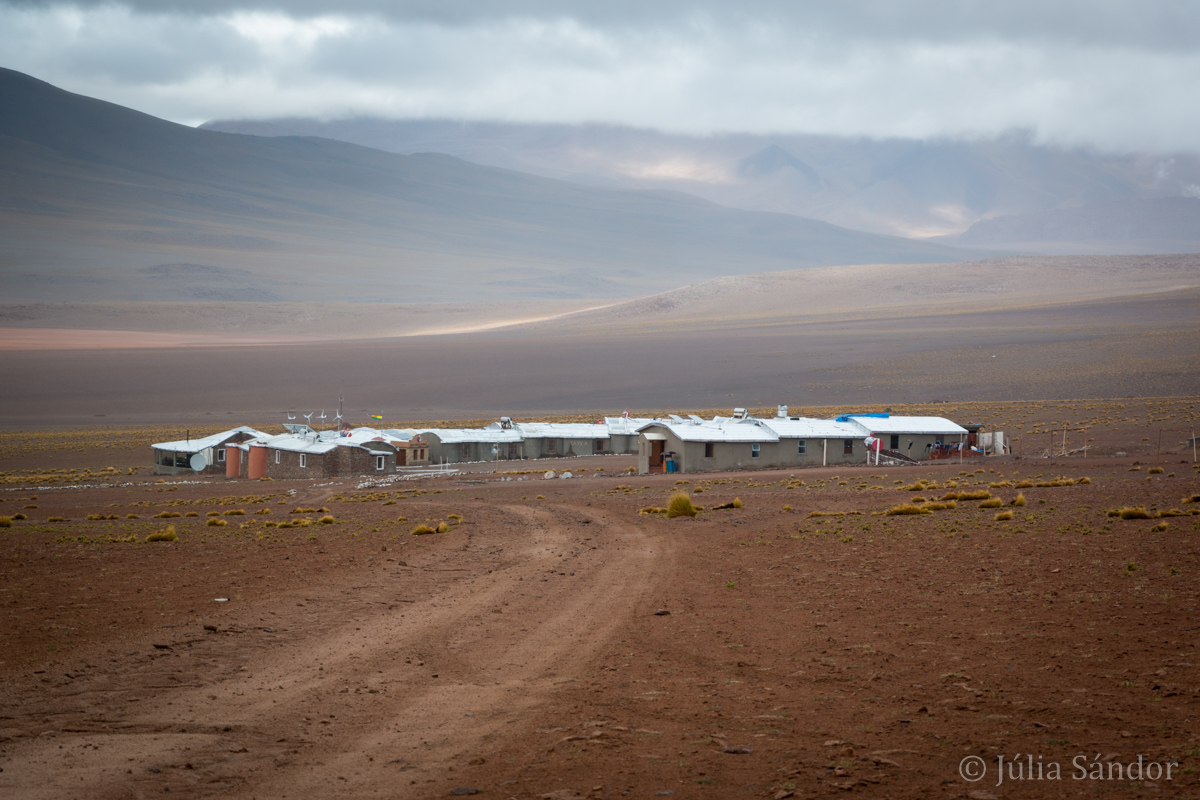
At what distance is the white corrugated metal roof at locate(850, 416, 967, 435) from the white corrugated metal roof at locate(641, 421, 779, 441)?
4.51 m

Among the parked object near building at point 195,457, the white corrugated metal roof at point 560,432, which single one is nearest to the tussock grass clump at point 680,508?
the white corrugated metal roof at point 560,432

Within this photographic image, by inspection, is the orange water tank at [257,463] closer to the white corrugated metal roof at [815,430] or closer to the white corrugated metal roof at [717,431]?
the white corrugated metal roof at [717,431]

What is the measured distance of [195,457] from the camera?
46594 mm

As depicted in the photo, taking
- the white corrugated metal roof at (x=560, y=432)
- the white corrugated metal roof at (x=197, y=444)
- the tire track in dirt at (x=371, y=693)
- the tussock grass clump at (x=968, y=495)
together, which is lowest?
the tire track in dirt at (x=371, y=693)

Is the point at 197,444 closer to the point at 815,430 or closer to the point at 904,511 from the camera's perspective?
the point at 815,430

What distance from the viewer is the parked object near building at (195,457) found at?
46.9 meters

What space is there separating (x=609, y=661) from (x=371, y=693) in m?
2.22

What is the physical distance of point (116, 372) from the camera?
10144 cm

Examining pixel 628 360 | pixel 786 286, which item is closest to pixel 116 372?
pixel 628 360

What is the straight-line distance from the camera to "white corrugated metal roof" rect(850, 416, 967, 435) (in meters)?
41.7

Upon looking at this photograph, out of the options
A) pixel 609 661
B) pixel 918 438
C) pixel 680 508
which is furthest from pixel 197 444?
pixel 609 661

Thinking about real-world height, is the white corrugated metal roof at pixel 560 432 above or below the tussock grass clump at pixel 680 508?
above

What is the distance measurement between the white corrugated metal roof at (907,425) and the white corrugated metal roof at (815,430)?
77cm

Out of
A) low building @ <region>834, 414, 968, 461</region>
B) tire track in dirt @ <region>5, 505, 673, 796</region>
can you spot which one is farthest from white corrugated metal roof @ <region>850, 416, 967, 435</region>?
tire track in dirt @ <region>5, 505, 673, 796</region>
